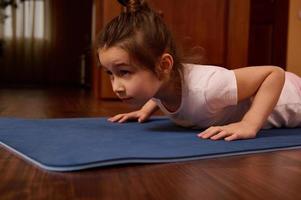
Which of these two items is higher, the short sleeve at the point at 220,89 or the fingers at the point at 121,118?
the short sleeve at the point at 220,89

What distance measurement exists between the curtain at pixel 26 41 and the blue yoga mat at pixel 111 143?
137 inches

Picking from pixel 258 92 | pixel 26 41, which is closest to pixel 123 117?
pixel 258 92

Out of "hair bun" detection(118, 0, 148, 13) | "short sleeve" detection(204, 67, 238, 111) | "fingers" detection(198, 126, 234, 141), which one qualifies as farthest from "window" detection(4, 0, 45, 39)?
"fingers" detection(198, 126, 234, 141)

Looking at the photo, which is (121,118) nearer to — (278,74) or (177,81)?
(177,81)

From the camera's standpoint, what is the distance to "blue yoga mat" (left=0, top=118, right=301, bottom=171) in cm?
63

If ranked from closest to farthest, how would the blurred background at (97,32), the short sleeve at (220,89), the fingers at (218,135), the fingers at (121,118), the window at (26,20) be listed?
the fingers at (218,135) → the short sleeve at (220,89) → the fingers at (121,118) → the blurred background at (97,32) → the window at (26,20)

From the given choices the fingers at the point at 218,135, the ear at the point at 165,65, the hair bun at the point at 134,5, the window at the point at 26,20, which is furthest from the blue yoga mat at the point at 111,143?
the window at the point at 26,20

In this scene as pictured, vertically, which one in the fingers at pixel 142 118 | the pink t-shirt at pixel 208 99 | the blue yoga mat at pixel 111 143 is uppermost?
the pink t-shirt at pixel 208 99

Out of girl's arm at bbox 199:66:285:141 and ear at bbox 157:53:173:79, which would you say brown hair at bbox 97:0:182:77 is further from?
girl's arm at bbox 199:66:285:141

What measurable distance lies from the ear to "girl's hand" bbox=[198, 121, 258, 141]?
14 centimetres

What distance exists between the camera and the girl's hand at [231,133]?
0.84 m

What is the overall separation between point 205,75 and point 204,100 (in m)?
0.05

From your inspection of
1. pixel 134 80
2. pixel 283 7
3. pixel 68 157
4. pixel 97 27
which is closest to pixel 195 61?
pixel 134 80

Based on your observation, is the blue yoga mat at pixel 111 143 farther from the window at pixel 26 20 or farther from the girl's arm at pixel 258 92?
the window at pixel 26 20
